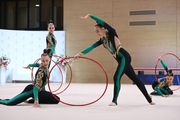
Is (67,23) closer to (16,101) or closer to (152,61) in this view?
(152,61)

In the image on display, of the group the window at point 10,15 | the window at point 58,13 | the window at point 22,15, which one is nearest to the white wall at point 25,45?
the window at point 58,13

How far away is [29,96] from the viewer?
3.87m

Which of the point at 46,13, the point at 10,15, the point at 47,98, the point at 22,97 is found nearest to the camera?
the point at 22,97

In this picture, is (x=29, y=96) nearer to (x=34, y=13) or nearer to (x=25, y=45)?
(x=25, y=45)

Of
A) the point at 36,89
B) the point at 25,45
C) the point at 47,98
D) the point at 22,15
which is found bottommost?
the point at 47,98

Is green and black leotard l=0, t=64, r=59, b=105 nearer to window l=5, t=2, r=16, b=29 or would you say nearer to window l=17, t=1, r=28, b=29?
window l=17, t=1, r=28, b=29

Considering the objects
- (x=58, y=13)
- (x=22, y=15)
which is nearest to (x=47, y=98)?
(x=58, y=13)

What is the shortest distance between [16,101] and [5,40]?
8.00 metres

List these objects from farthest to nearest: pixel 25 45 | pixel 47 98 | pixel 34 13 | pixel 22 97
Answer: pixel 34 13 < pixel 25 45 < pixel 47 98 < pixel 22 97

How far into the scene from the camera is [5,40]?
1136 cm

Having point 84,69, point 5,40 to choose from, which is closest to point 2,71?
point 5,40

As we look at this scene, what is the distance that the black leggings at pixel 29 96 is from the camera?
386 cm

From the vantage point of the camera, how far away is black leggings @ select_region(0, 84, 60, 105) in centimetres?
386

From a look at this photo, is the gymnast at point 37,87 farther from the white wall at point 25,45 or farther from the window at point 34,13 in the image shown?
the window at point 34,13
